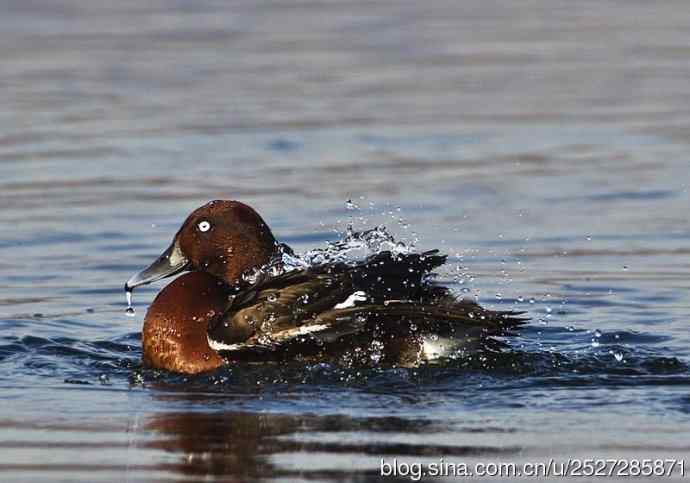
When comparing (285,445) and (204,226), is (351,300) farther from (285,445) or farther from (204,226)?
(285,445)

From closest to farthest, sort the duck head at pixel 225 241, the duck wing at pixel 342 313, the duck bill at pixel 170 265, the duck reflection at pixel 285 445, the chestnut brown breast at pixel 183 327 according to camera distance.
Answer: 1. the duck reflection at pixel 285 445
2. the duck wing at pixel 342 313
3. the chestnut brown breast at pixel 183 327
4. the duck head at pixel 225 241
5. the duck bill at pixel 170 265

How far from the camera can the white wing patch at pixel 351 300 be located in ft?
27.0

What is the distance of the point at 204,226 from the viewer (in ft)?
29.6

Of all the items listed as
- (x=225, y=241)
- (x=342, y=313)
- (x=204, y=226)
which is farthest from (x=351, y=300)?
(x=204, y=226)

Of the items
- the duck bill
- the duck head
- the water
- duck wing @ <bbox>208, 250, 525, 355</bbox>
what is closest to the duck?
duck wing @ <bbox>208, 250, 525, 355</bbox>

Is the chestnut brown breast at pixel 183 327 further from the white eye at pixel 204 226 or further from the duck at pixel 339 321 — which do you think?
the white eye at pixel 204 226

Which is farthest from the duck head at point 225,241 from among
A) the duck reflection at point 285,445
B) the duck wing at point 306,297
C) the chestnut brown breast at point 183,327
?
the duck reflection at point 285,445

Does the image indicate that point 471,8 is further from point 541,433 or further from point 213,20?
point 541,433

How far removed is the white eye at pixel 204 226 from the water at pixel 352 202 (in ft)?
2.65

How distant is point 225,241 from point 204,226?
0.45 feet

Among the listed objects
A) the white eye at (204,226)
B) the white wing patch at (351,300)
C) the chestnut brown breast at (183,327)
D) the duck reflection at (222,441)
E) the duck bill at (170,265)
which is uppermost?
the white eye at (204,226)

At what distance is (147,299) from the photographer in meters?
10.7

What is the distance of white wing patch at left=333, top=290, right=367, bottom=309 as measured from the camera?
27.0ft

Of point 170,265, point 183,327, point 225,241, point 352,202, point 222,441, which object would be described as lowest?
point 222,441
